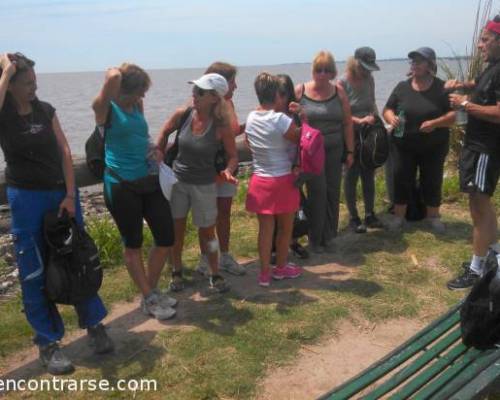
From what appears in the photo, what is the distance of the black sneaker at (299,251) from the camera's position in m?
5.20

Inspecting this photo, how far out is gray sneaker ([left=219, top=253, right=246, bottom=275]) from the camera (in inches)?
192

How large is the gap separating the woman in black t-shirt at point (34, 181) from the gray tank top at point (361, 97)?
9.92ft

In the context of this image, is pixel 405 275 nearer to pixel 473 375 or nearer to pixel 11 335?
pixel 473 375

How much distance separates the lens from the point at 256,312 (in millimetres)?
4109

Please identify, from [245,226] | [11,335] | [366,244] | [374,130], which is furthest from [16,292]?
[374,130]

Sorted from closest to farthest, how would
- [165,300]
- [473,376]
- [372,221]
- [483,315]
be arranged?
1. [473,376]
2. [483,315]
3. [165,300]
4. [372,221]

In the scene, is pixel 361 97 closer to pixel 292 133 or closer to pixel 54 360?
pixel 292 133

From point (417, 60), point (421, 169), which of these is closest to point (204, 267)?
point (421, 169)

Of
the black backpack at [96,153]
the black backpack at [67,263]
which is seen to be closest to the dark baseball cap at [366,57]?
the black backpack at [96,153]

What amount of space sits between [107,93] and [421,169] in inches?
135

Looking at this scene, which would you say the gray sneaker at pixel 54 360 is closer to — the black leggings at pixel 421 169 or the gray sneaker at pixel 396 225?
the gray sneaker at pixel 396 225

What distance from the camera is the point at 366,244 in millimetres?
5480

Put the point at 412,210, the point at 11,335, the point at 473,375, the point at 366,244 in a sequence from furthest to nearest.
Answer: the point at 412,210
the point at 366,244
the point at 11,335
the point at 473,375

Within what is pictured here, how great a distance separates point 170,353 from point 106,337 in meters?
0.43
